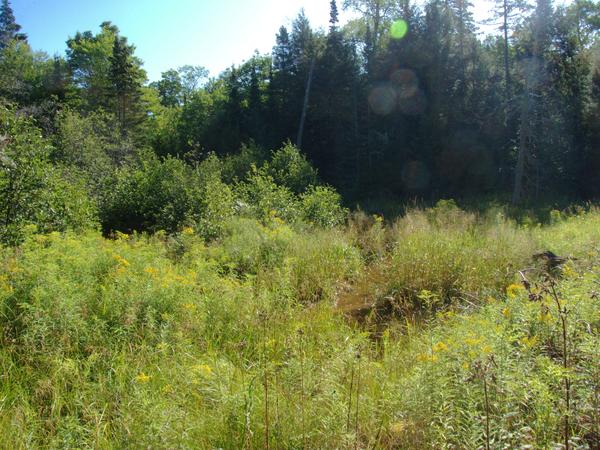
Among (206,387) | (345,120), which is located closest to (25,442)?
(206,387)

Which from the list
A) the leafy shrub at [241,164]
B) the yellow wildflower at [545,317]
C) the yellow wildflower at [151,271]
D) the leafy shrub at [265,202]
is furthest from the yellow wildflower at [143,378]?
the leafy shrub at [241,164]

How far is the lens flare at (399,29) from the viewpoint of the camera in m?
23.3

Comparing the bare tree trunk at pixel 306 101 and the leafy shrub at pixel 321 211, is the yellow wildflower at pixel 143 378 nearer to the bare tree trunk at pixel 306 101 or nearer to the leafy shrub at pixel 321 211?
the leafy shrub at pixel 321 211

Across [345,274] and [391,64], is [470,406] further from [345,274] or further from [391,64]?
[391,64]

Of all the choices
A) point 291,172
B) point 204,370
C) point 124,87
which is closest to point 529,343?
point 204,370

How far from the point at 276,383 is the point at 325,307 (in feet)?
8.03

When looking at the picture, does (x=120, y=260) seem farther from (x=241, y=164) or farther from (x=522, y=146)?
(x=522, y=146)

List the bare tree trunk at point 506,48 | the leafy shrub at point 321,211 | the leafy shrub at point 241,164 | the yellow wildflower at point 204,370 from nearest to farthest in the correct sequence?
the yellow wildflower at point 204,370
the leafy shrub at point 321,211
the leafy shrub at point 241,164
the bare tree trunk at point 506,48

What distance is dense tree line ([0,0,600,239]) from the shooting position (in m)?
18.4

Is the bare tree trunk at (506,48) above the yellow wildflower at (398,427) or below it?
above

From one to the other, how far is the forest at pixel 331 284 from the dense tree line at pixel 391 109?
148 mm

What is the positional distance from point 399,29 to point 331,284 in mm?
21078

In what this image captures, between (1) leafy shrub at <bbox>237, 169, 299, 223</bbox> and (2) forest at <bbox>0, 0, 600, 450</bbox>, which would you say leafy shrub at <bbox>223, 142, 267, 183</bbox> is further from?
(1) leafy shrub at <bbox>237, 169, 299, 223</bbox>

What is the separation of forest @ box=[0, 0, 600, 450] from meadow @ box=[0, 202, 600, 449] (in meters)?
0.02
